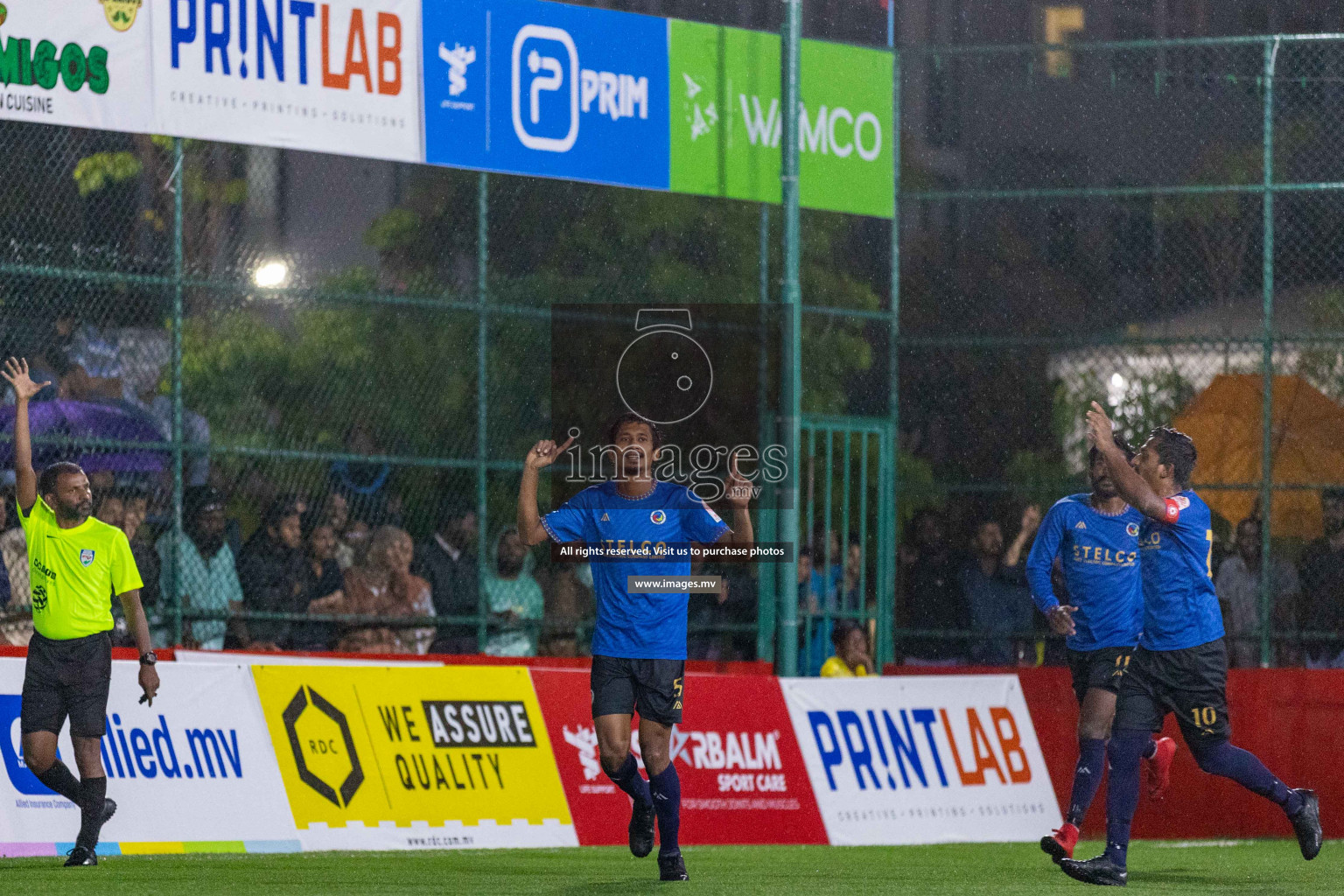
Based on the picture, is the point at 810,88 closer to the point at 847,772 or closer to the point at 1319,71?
the point at 1319,71

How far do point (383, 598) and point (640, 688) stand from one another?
503 centimetres

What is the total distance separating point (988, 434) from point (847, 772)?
164 inches

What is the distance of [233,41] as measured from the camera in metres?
15.1

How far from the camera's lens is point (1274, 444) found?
54.2 feet

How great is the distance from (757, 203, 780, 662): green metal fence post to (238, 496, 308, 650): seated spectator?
12.1ft

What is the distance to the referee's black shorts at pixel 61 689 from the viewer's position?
1111 cm

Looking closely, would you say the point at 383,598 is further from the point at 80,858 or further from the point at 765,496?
the point at 80,858

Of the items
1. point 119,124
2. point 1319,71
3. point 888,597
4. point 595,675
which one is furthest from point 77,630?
point 1319,71

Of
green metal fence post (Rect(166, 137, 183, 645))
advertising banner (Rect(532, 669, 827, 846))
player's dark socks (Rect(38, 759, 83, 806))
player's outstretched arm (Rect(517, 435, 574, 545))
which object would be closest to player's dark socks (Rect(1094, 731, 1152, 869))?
player's outstretched arm (Rect(517, 435, 574, 545))

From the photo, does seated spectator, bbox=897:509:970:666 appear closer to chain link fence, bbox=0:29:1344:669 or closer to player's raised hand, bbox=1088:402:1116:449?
chain link fence, bbox=0:29:1344:669

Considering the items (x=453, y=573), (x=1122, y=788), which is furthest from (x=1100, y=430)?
(x=453, y=573)

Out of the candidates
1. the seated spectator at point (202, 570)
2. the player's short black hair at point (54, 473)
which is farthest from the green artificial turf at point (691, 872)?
the seated spectator at point (202, 570)

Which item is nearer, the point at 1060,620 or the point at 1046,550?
the point at 1060,620

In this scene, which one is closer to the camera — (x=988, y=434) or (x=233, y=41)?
(x=233, y=41)
